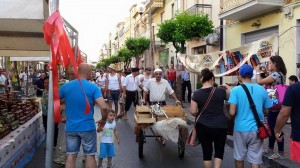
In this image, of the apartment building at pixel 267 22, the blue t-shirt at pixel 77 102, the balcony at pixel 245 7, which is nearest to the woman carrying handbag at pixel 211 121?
the blue t-shirt at pixel 77 102

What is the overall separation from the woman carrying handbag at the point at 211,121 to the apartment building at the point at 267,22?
8.90 meters

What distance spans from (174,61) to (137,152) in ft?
75.2

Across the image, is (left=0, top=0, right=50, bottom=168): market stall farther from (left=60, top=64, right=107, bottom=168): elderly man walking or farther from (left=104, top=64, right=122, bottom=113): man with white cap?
(left=104, top=64, right=122, bottom=113): man with white cap

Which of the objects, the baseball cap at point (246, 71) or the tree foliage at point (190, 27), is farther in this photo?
the tree foliage at point (190, 27)

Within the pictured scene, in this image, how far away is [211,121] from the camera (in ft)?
17.2

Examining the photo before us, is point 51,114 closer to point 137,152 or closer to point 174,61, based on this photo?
point 137,152

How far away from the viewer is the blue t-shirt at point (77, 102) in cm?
509

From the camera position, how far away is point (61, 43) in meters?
4.38

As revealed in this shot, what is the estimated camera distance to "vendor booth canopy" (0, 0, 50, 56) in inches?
173

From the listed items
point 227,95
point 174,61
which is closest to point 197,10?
point 174,61

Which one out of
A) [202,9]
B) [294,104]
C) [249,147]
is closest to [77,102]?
[249,147]

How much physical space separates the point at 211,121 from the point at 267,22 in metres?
11.0

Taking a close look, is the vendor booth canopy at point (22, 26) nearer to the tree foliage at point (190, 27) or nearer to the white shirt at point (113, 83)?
the white shirt at point (113, 83)

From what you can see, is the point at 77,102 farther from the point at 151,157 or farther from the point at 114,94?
the point at 114,94
